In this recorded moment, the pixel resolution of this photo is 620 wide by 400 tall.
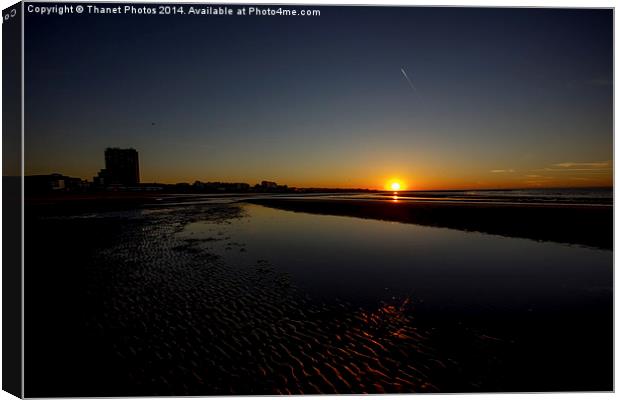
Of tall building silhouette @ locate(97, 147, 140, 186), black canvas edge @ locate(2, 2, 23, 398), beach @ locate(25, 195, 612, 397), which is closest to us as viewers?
black canvas edge @ locate(2, 2, 23, 398)

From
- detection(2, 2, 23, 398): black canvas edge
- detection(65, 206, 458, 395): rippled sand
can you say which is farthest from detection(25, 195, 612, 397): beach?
detection(2, 2, 23, 398): black canvas edge

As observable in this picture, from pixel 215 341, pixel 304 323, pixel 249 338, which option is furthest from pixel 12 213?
pixel 304 323

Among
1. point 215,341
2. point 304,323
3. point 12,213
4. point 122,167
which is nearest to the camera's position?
point 12,213

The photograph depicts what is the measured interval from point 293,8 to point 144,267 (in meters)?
9.16

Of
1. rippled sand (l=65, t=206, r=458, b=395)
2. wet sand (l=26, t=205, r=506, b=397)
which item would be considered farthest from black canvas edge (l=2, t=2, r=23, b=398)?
rippled sand (l=65, t=206, r=458, b=395)

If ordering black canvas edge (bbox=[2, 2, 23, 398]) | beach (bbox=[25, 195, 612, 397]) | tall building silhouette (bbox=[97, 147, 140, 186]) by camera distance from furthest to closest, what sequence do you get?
1. tall building silhouette (bbox=[97, 147, 140, 186])
2. beach (bbox=[25, 195, 612, 397])
3. black canvas edge (bbox=[2, 2, 23, 398])

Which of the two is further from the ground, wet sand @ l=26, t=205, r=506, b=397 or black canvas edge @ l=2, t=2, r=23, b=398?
black canvas edge @ l=2, t=2, r=23, b=398

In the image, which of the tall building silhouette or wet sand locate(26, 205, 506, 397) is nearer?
wet sand locate(26, 205, 506, 397)

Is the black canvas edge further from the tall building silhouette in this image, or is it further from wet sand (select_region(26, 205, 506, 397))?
the tall building silhouette

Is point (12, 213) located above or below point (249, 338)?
above

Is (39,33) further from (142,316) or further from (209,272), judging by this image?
(209,272)

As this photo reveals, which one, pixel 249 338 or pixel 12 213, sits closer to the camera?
pixel 12 213

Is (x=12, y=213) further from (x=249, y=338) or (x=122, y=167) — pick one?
(x=122, y=167)

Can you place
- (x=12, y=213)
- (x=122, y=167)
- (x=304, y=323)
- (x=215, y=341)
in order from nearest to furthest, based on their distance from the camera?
(x=12, y=213)
(x=215, y=341)
(x=304, y=323)
(x=122, y=167)
